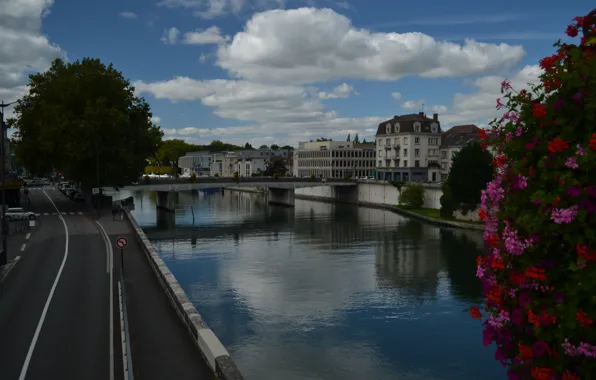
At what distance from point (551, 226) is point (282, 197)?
11347 centimetres

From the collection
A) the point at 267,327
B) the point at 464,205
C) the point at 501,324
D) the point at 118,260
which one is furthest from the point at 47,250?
the point at 464,205

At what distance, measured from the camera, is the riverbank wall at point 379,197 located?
78.9 m

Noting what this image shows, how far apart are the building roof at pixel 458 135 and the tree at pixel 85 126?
69.3 m

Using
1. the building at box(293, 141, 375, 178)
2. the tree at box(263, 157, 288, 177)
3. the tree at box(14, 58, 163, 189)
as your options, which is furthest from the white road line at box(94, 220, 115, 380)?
the tree at box(263, 157, 288, 177)

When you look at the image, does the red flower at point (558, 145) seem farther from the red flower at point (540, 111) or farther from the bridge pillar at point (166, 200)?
the bridge pillar at point (166, 200)

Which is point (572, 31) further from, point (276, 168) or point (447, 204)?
point (276, 168)

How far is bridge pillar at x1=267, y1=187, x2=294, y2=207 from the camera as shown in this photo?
116 meters

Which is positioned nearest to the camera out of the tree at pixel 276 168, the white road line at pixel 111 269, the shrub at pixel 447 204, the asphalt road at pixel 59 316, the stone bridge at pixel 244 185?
the asphalt road at pixel 59 316

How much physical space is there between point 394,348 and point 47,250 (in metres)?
26.5

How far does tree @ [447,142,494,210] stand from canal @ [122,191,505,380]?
746 cm

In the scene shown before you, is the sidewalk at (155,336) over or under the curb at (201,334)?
under

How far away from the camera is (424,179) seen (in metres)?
121

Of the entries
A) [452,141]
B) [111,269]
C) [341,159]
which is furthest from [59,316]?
[341,159]

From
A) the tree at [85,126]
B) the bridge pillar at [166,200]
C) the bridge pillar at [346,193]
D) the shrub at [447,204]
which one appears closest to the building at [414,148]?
the bridge pillar at [346,193]
